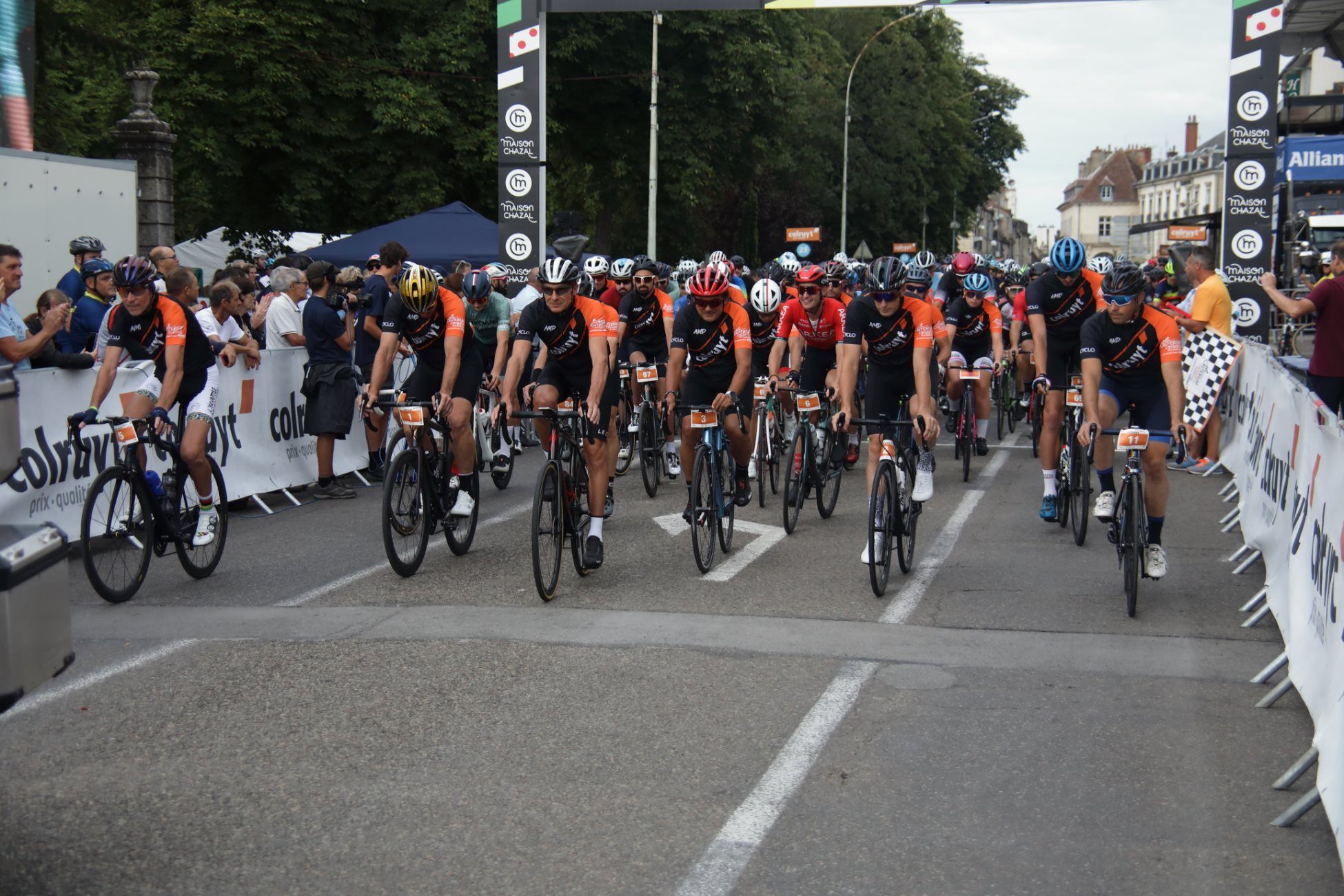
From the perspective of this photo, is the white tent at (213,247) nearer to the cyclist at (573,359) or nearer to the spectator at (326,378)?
the spectator at (326,378)

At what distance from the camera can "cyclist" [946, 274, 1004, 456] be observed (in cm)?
1462

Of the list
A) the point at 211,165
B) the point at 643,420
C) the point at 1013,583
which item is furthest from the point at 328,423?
the point at 211,165

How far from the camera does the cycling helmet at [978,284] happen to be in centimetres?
1463

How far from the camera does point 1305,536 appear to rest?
22.4 feet

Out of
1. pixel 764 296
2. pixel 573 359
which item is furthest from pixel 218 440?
pixel 764 296

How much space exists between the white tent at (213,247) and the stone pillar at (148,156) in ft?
26.7

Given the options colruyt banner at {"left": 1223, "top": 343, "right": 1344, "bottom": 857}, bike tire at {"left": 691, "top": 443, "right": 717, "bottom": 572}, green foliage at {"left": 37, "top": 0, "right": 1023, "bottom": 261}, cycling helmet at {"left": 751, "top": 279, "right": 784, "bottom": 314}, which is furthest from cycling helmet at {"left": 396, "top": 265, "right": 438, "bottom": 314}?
green foliage at {"left": 37, "top": 0, "right": 1023, "bottom": 261}

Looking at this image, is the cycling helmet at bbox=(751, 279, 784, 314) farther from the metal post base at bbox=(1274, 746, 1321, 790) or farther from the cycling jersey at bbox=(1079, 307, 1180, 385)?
the metal post base at bbox=(1274, 746, 1321, 790)

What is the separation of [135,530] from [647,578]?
10.2 feet

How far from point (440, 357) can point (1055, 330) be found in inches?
192

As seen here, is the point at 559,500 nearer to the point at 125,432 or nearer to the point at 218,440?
the point at 125,432

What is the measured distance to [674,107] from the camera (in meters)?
38.4

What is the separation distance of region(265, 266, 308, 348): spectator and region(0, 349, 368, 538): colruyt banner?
9.4 inches

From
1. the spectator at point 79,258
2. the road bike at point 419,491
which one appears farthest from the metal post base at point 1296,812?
the spectator at point 79,258
